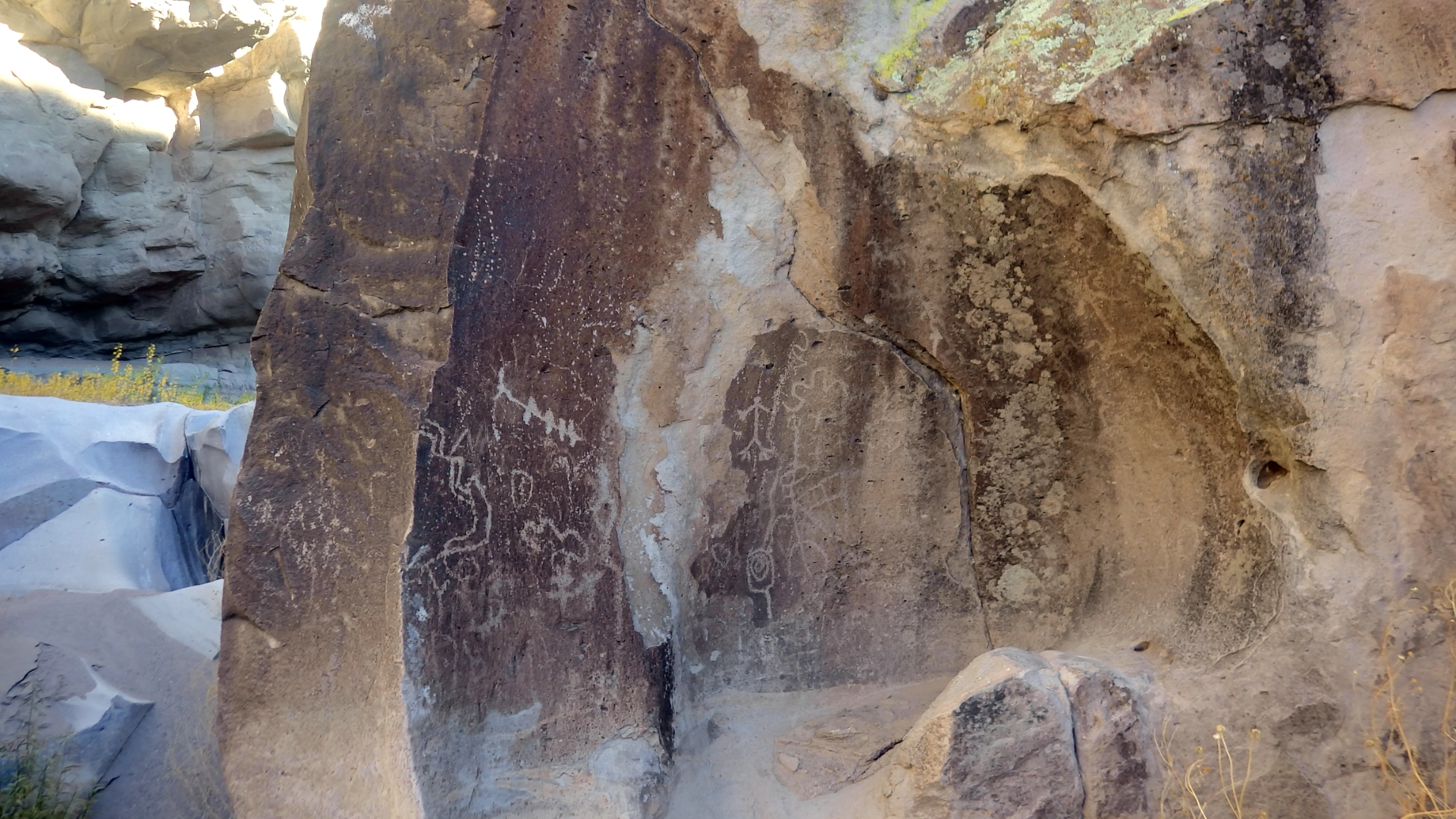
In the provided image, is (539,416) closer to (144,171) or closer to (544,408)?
(544,408)

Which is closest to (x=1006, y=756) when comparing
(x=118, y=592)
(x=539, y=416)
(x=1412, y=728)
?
(x=1412, y=728)

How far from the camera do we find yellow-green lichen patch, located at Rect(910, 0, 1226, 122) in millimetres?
→ 1798

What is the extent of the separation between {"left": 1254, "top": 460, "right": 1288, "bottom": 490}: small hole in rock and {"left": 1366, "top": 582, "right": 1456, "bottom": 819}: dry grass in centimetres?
29

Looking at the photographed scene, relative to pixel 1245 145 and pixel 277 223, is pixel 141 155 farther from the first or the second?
pixel 1245 145

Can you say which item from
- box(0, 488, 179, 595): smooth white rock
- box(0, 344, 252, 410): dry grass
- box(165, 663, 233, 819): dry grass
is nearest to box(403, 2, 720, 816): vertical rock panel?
box(165, 663, 233, 819): dry grass

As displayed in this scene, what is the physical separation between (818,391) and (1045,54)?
84cm

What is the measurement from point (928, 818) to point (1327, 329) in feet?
3.50

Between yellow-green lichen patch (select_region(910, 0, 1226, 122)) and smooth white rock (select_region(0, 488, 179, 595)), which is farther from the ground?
yellow-green lichen patch (select_region(910, 0, 1226, 122))

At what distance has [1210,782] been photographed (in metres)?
1.71

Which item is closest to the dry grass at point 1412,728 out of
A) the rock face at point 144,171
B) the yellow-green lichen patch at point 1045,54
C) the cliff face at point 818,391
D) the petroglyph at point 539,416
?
the cliff face at point 818,391

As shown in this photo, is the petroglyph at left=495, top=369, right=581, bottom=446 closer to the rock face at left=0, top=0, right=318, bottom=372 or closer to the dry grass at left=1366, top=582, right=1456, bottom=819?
the dry grass at left=1366, top=582, right=1456, bottom=819

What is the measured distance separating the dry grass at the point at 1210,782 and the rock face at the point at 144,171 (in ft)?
25.3

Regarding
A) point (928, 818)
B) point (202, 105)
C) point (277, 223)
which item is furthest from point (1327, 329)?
point (202, 105)

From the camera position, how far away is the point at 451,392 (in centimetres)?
186
